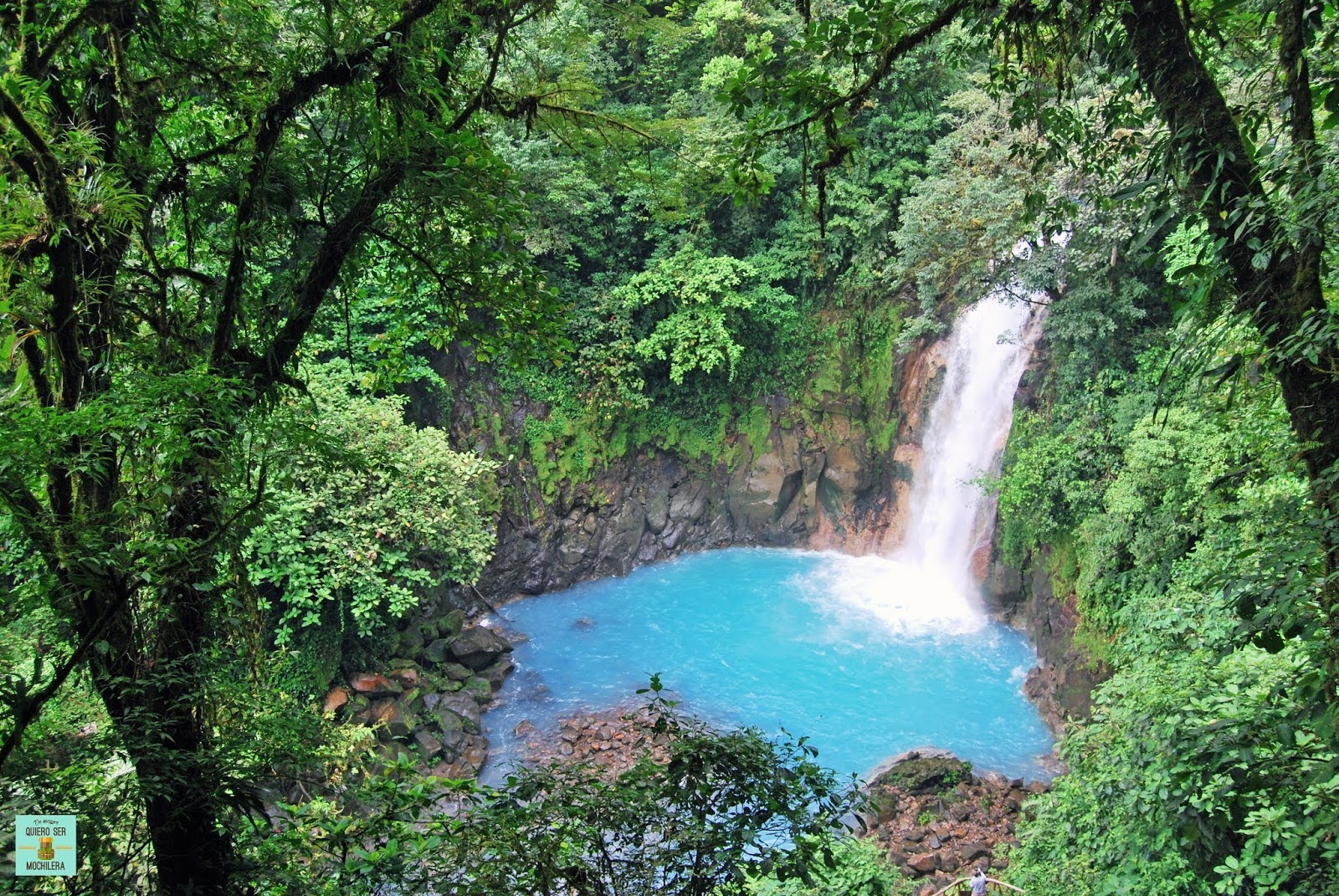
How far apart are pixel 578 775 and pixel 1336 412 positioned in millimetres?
3000

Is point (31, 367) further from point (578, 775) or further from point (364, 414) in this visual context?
point (364, 414)

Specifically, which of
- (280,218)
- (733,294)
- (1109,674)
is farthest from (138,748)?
(733,294)

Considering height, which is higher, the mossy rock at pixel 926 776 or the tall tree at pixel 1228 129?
the tall tree at pixel 1228 129

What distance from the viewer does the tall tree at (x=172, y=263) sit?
8.41 ft

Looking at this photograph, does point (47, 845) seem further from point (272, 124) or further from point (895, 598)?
point (895, 598)

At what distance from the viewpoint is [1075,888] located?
5449 millimetres

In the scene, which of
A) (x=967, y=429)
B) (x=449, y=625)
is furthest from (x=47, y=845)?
(x=967, y=429)

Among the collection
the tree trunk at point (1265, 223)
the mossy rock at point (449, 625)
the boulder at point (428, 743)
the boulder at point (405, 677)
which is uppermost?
the mossy rock at point (449, 625)

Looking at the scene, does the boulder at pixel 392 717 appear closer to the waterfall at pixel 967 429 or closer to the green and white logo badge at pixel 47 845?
the green and white logo badge at pixel 47 845

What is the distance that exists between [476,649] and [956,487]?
831cm

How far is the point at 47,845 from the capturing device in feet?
8.62

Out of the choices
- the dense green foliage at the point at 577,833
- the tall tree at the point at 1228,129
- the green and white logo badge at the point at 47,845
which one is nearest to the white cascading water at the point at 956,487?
the dense green foliage at the point at 577,833

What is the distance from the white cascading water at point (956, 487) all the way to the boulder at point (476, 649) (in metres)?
5.80

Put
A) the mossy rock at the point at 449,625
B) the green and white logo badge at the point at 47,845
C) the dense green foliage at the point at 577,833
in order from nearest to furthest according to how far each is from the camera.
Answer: the green and white logo badge at the point at 47,845 < the dense green foliage at the point at 577,833 < the mossy rock at the point at 449,625
